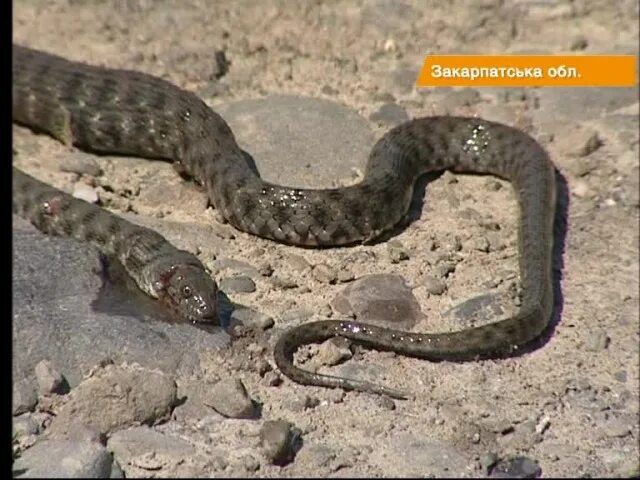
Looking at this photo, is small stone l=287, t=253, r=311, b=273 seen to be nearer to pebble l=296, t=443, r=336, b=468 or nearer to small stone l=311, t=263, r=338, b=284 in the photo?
small stone l=311, t=263, r=338, b=284

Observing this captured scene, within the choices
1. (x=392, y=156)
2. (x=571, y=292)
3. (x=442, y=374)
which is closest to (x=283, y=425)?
(x=442, y=374)

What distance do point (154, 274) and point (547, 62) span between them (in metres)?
4.88

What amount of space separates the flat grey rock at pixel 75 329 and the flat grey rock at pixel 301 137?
2.13 m

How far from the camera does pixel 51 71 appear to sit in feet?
34.5

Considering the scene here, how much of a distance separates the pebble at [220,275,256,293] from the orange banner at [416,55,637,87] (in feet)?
11.3

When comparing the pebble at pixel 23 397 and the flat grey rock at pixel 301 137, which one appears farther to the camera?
the flat grey rock at pixel 301 137

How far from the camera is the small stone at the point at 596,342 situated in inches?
317

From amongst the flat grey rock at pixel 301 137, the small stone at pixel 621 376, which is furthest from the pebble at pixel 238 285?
the small stone at pixel 621 376

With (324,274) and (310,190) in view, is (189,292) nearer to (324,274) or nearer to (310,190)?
(324,274)

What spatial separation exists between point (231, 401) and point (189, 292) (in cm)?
115

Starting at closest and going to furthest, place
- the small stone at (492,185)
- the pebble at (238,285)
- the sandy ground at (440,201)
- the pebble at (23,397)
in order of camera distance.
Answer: the pebble at (23,397) < the sandy ground at (440,201) < the pebble at (238,285) < the small stone at (492,185)

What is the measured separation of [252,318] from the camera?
7.97 metres

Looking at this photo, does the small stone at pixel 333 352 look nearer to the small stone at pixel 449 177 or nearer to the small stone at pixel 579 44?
the small stone at pixel 449 177

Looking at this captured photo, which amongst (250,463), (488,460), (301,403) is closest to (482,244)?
(301,403)
